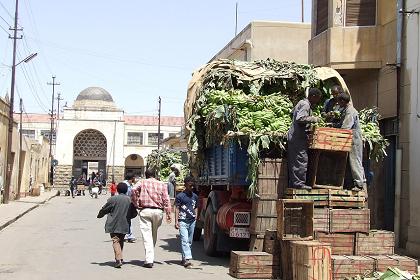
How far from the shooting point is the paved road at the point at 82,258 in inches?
392

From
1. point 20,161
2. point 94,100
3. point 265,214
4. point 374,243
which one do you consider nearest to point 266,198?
point 265,214

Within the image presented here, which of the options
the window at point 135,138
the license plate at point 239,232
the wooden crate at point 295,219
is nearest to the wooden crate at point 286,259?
the wooden crate at point 295,219

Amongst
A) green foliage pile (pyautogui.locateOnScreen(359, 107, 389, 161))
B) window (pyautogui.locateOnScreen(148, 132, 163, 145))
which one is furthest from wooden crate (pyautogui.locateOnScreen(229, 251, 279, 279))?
window (pyautogui.locateOnScreen(148, 132, 163, 145))

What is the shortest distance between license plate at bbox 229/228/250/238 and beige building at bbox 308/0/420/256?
3.47 metres

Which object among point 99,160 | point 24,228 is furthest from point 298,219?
point 99,160

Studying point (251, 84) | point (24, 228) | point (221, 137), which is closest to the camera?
point (221, 137)

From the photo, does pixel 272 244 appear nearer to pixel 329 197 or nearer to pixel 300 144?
pixel 329 197

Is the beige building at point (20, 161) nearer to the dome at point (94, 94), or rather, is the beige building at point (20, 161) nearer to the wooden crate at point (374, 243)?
the dome at point (94, 94)

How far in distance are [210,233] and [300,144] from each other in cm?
344

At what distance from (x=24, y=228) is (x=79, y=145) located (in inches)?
2079

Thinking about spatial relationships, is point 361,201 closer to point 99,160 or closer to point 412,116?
point 412,116

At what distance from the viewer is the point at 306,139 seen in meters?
9.76

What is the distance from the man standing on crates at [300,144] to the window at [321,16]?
24.2 feet

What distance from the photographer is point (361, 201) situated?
984 centimetres
